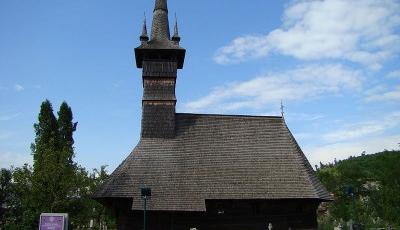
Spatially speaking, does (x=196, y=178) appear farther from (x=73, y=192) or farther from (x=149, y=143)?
(x=73, y=192)

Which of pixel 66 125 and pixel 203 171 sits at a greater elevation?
pixel 66 125

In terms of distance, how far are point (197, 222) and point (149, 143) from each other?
433 centimetres

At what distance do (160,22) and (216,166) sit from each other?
27.8 ft

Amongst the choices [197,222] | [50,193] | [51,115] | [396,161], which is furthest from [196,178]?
[51,115]

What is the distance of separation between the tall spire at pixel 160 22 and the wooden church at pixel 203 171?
18 cm

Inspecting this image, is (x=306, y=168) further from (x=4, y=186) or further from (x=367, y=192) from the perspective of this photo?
(x=367, y=192)

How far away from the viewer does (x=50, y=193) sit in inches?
798

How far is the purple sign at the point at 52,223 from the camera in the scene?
14391mm

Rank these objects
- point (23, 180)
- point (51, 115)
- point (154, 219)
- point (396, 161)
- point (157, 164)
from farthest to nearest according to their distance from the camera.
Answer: point (51, 115) < point (396, 161) < point (23, 180) < point (157, 164) < point (154, 219)

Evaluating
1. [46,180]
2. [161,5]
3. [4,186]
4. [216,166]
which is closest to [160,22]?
[161,5]

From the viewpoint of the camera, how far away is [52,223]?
570 inches

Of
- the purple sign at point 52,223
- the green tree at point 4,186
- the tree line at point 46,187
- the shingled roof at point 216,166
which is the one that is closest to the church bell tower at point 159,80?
the shingled roof at point 216,166

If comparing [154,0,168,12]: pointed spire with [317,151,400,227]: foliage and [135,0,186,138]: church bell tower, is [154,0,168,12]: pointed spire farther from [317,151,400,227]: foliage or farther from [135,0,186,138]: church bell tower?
[317,151,400,227]: foliage

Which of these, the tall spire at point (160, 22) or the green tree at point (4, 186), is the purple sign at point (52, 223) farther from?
the green tree at point (4, 186)
